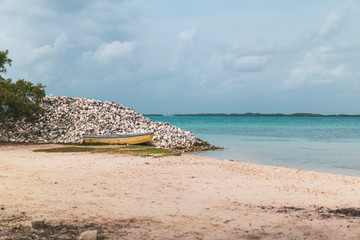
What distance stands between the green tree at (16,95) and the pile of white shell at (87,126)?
6.47 ft

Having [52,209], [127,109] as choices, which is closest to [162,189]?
[52,209]

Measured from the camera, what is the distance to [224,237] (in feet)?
21.2

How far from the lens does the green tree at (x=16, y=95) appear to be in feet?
86.5

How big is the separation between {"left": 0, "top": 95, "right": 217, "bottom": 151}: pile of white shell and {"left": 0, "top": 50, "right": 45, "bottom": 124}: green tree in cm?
197

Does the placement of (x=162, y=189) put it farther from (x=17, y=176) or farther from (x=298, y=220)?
(x=17, y=176)

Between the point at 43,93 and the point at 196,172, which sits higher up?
the point at 43,93

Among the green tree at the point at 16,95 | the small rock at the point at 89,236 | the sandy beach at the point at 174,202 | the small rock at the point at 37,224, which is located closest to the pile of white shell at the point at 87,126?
the green tree at the point at 16,95

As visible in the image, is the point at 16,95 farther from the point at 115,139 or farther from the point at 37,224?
the point at 37,224

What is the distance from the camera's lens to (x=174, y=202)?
9.21 m

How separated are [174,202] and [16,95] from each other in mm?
21639

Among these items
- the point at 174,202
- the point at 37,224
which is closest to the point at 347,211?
the point at 174,202

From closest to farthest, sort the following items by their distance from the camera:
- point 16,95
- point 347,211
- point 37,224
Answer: point 37,224 → point 347,211 → point 16,95

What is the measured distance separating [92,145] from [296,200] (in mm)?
19333

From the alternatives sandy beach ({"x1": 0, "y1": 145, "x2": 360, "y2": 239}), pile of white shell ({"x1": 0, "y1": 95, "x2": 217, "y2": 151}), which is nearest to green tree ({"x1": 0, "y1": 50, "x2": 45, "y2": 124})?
pile of white shell ({"x1": 0, "y1": 95, "x2": 217, "y2": 151})
